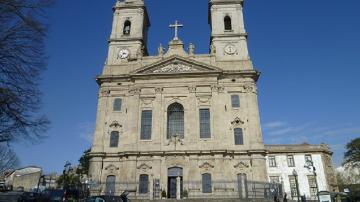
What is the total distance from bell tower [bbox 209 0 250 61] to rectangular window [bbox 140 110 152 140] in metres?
9.18

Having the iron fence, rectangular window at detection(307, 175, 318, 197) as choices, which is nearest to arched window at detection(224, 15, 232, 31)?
the iron fence

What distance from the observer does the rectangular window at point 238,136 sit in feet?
95.4

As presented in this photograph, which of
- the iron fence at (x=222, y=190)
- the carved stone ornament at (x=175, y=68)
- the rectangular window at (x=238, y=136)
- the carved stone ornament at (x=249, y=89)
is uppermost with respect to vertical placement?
the carved stone ornament at (x=175, y=68)

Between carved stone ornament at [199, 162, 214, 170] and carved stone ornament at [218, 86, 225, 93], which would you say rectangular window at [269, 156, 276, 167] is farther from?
carved stone ornament at [199, 162, 214, 170]

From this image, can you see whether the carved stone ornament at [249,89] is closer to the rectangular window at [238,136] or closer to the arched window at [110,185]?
the rectangular window at [238,136]

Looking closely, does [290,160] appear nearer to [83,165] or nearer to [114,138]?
[114,138]

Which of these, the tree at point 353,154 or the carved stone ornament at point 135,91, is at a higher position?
the carved stone ornament at point 135,91

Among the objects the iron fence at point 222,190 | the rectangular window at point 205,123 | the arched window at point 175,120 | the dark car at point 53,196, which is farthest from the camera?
the arched window at point 175,120

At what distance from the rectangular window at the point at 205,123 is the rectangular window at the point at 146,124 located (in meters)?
4.77

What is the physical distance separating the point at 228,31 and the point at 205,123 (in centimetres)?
1116

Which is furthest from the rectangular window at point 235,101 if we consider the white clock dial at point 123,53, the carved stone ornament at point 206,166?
the white clock dial at point 123,53

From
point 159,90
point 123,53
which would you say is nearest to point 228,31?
point 159,90

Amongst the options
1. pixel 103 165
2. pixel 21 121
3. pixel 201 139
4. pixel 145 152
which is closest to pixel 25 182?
pixel 103 165

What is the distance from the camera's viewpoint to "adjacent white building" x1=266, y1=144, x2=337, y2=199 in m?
42.7
